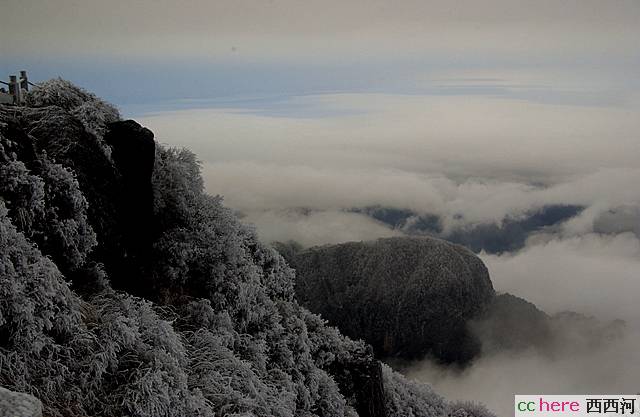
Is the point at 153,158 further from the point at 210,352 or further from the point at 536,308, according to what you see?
the point at 536,308

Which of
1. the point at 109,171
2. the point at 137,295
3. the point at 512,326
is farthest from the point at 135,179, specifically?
the point at 512,326

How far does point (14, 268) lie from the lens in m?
6.04

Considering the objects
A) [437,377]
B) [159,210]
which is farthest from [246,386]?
[437,377]

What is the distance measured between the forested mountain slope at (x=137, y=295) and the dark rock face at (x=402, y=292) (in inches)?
958

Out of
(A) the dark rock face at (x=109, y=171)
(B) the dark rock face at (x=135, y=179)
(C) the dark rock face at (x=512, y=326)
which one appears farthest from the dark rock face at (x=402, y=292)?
(A) the dark rock face at (x=109, y=171)

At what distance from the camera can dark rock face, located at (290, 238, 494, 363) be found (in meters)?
37.0

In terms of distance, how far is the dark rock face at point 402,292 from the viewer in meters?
37.0

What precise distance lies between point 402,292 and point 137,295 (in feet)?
106

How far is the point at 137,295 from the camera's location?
27.7 feet

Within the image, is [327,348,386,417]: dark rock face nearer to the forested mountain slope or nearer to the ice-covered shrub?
the forested mountain slope

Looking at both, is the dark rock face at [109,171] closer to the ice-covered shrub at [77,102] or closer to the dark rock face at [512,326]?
the ice-covered shrub at [77,102]

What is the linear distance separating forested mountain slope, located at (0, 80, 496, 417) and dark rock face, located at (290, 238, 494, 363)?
24.3 meters

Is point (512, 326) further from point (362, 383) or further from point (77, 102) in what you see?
point (77, 102)

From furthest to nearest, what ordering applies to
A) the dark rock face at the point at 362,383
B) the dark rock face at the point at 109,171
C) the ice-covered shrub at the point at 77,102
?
→ 1. the dark rock face at the point at 362,383
2. the ice-covered shrub at the point at 77,102
3. the dark rock face at the point at 109,171
